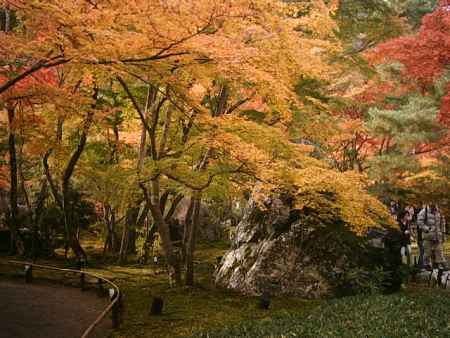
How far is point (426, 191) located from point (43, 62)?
11402 millimetres

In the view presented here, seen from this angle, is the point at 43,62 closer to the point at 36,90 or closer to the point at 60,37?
the point at 60,37

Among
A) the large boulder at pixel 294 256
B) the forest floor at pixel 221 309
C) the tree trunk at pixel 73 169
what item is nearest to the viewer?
the forest floor at pixel 221 309

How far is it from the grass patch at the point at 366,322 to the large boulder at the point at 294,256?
251 cm

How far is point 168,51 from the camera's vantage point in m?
6.61

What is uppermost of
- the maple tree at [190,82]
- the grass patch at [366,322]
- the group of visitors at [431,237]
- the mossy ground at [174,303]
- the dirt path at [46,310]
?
the maple tree at [190,82]

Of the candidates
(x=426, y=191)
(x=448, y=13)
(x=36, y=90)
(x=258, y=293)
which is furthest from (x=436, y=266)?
(x=36, y=90)

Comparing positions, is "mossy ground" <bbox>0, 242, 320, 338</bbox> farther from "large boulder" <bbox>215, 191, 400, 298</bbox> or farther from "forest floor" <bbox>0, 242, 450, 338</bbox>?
"large boulder" <bbox>215, 191, 400, 298</bbox>

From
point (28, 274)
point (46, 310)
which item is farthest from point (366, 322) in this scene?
point (28, 274)

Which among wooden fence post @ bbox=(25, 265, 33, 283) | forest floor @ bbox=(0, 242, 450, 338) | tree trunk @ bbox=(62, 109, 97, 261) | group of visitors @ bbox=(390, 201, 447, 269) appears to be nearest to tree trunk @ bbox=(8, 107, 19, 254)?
tree trunk @ bbox=(62, 109, 97, 261)

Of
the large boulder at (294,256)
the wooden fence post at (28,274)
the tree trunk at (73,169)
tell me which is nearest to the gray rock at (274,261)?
the large boulder at (294,256)

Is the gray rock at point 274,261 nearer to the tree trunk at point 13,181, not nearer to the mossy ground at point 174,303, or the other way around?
the mossy ground at point 174,303

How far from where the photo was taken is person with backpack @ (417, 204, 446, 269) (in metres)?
13.1

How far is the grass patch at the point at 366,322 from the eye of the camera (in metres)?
6.36

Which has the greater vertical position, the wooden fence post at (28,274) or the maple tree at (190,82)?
the maple tree at (190,82)
